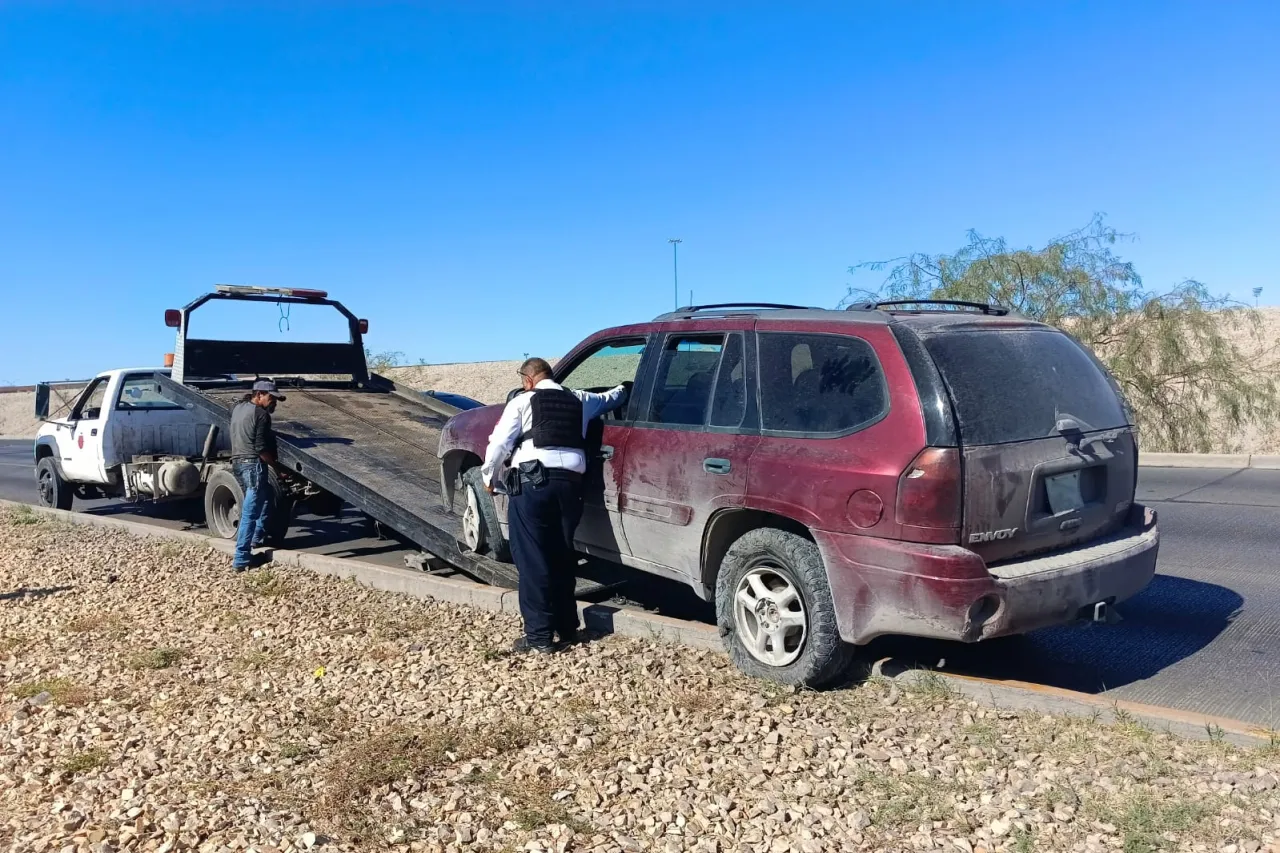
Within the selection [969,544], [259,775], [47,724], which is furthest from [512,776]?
[47,724]

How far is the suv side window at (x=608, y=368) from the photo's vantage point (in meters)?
6.11

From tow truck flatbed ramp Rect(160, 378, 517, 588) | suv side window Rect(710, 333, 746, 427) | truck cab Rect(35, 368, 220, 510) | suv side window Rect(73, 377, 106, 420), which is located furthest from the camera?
suv side window Rect(73, 377, 106, 420)

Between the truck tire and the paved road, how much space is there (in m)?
0.47

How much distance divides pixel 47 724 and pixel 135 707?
394 mm

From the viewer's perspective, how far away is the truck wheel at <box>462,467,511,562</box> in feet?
23.0

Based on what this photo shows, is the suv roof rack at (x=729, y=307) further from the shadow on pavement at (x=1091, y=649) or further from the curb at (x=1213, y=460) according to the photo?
the curb at (x=1213, y=460)

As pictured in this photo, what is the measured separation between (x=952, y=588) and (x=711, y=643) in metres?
1.67

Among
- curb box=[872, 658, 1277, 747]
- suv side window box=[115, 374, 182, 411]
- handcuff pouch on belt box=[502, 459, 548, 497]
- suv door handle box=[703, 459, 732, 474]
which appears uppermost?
suv side window box=[115, 374, 182, 411]

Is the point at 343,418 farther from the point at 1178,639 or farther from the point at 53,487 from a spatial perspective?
the point at 1178,639

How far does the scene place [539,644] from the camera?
18.8 ft

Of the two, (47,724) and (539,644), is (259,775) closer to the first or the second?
(47,724)

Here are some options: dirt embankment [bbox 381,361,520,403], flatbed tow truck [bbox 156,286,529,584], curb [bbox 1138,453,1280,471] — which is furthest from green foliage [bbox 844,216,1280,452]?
dirt embankment [bbox 381,361,520,403]

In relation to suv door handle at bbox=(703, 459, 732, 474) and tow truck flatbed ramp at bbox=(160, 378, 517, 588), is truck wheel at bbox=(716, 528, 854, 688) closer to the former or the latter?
suv door handle at bbox=(703, 459, 732, 474)

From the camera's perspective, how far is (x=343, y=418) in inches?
389
